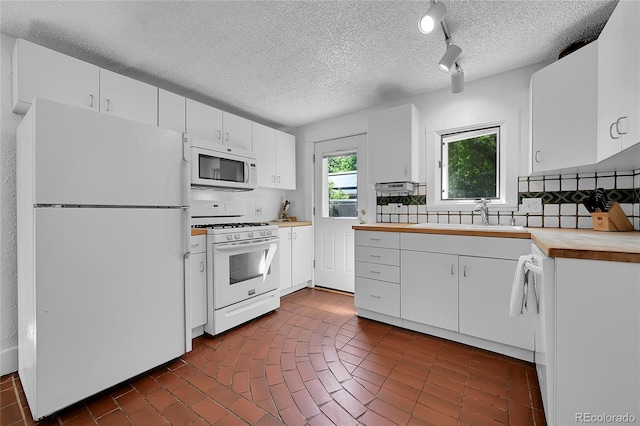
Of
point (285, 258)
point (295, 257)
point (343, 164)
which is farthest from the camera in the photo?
point (343, 164)

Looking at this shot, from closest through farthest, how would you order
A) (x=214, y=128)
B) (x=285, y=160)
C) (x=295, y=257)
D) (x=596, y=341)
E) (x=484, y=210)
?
(x=596, y=341) < (x=484, y=210) < (x=214, y=128) < (x=295, y=257) < (x=285, y=160)

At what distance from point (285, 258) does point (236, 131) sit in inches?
63.9

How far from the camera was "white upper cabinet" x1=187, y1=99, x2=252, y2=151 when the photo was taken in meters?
2.70

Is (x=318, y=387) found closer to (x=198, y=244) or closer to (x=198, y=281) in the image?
(x=198, y=281)

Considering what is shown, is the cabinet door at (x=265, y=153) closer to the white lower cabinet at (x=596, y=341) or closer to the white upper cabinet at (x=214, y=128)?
the white upper cabinet at (x=214, y=128)

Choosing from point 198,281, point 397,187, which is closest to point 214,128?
point 198,281

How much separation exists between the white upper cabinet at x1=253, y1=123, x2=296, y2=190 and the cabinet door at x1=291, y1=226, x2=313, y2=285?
0.68m

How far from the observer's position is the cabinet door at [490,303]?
1.95 m

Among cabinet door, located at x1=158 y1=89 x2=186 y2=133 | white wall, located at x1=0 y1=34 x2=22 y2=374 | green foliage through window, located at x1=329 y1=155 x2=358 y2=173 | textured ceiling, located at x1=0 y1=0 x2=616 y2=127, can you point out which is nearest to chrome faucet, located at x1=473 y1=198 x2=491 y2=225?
textured ceiling, located at x1=0 y1=0 x2=616 y2=127

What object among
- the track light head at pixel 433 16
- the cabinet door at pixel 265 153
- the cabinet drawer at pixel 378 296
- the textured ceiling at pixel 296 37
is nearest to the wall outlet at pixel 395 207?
the cabinet drawer at pixel 378 296

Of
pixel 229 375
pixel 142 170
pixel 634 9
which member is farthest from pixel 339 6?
pixel 229 375

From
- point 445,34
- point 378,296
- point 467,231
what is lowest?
point 378,296

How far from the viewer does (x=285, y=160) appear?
151 inches

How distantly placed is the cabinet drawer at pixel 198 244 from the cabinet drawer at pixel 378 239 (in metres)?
1.44
